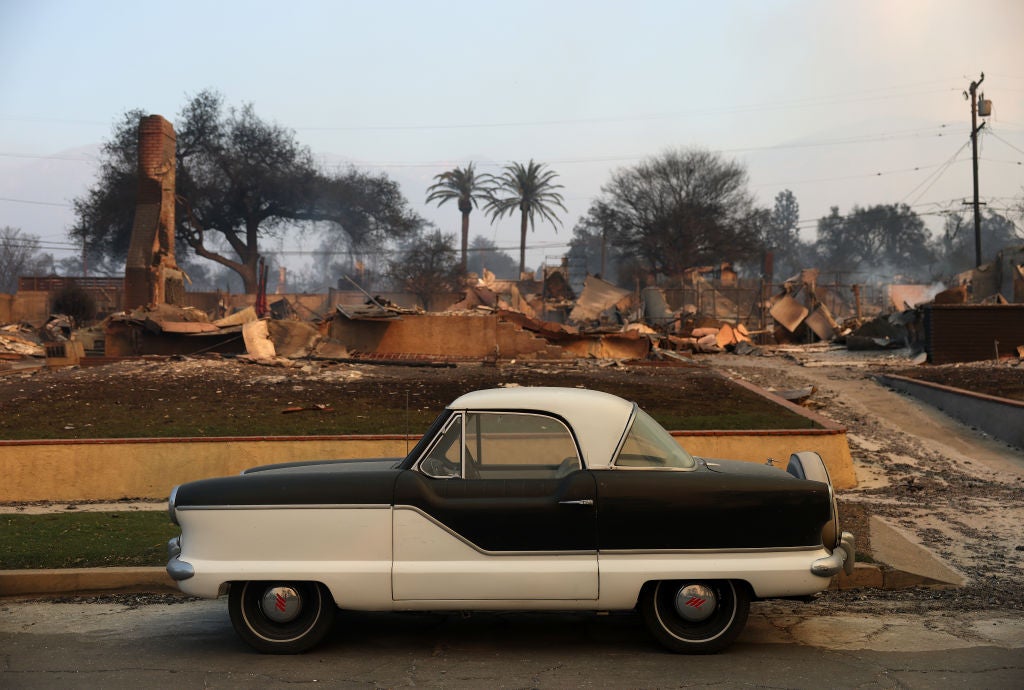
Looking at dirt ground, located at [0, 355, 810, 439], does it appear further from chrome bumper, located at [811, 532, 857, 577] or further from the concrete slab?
chrome bumper, located at [811, 532, 857, 577]

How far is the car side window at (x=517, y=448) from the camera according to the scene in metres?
6.05

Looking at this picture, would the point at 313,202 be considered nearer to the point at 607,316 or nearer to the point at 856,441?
the point at 607,316

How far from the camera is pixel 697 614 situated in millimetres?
5855

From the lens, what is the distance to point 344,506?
5891 mm

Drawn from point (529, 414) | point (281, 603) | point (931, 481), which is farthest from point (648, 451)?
point (931, 481)

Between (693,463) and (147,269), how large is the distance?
1106 inches

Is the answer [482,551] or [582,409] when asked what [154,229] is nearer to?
[582,409]

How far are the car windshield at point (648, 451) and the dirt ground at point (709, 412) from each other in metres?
1.91

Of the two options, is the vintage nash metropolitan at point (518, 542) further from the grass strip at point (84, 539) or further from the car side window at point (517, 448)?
the grass strip at point (84, 539)

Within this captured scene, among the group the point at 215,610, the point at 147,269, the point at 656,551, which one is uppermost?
the point at 147,269

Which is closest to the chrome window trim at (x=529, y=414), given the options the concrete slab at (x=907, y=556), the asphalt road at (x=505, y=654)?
the asphalt road at (x=505, y=654)

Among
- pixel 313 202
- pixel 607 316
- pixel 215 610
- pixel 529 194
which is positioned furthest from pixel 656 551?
pixel 529 194

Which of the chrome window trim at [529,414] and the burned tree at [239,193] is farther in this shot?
the burned tree at [239,193]

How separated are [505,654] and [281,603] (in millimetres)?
1370
